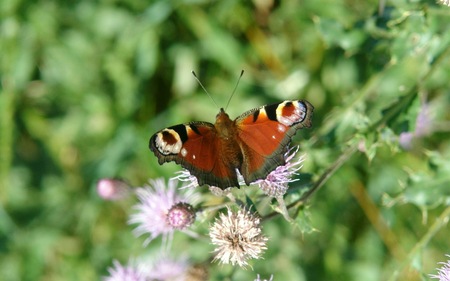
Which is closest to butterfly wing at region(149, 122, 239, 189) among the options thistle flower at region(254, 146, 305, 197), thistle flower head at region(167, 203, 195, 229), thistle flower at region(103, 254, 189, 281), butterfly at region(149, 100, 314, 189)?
butterfly at region(149, 100, 314, 189)

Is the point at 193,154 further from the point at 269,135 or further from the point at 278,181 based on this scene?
the point at 278,181

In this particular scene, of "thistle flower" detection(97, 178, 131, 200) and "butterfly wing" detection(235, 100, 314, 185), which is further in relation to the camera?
"thistle flower" detection(97, 178, 131, 200)

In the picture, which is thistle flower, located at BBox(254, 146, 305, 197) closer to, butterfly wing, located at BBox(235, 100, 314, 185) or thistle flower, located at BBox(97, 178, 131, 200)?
butterfly wing, located at BBox(235, 100, 314, 185)

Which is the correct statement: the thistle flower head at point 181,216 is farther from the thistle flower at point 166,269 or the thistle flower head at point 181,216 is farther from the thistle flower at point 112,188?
the thistle flower at point 112,188

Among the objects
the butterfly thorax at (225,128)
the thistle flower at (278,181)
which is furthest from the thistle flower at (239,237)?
the butterfly thorax at (225,128)

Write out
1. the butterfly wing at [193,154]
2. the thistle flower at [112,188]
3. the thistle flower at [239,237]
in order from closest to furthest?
1. the butterfly wing at [193,154]
2. the thistle flower at [239,237]
3. the thistle flower at [112,188]

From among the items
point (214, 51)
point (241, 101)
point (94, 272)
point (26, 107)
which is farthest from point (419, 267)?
point (26, 107)

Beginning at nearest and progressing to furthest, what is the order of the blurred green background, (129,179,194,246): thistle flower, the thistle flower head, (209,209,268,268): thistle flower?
1. (209,209,268,268): thistle flower
2. the thistle flower head
3. (129,179,194,246): thistle flower
4. the blurred green background

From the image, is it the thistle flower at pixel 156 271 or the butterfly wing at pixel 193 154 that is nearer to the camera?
the butterfly wing at pixel 193 154
